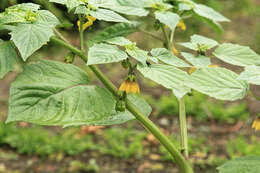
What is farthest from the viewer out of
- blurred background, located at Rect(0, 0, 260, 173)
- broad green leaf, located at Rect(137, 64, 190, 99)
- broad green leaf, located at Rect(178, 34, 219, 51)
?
blurred background, located at Rect(0, 0, 260, 173)

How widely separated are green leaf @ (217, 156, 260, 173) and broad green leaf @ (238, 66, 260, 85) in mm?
255

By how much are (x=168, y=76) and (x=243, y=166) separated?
1.06 ft

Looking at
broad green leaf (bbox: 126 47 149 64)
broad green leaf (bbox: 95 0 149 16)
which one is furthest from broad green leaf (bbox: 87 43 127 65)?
broad green leaf (bbox: 95 0 149 16)

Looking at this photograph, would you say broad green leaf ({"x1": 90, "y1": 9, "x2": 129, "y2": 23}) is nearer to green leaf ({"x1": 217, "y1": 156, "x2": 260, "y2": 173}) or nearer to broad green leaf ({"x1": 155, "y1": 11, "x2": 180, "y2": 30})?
broad green leaf ({"x1": 155, "y1": 11, "x2": 180, "y2": 30})

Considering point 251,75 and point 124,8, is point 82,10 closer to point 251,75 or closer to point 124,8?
point 124,8

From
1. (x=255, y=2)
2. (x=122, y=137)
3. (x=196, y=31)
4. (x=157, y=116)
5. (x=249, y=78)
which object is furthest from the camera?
(x=255, y=2)

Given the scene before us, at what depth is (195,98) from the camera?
255 cm

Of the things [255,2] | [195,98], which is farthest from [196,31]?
[255,2]

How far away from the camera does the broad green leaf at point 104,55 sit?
645 millimetres

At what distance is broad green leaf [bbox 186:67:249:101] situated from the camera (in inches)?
26.8

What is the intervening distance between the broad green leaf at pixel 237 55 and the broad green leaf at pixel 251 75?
0.12 meters

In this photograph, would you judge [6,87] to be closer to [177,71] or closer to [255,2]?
[177,71]

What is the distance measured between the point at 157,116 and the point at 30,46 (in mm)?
1922

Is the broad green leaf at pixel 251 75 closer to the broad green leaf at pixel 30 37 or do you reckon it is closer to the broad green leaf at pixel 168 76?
the broad green leaf at pixel 168 76
